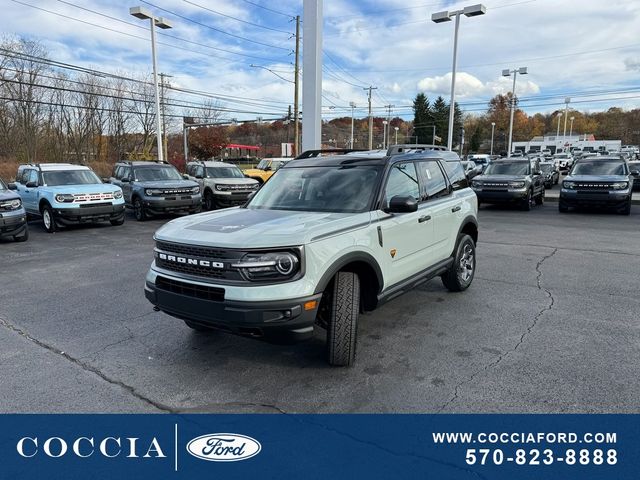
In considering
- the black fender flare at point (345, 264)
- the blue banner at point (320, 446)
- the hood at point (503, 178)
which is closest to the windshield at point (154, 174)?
the hood at point (503, 178)

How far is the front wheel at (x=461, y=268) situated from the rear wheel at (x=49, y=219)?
1097 cm

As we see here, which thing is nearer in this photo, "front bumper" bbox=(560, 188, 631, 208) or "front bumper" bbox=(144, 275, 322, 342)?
"front bumper" bbox=(144, 275, 322, 342)

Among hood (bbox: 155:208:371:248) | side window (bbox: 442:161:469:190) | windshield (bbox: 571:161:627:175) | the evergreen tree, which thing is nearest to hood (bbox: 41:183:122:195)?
hood (bbox: 155:208:371:248)

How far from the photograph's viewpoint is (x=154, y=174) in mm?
15656

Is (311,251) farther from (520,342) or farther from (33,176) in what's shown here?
(33,176)

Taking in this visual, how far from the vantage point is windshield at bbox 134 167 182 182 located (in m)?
15.4

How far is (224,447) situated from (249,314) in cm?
91

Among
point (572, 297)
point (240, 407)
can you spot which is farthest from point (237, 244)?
point (572, 297)

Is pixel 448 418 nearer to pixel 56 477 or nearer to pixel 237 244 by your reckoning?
pixel 237 244

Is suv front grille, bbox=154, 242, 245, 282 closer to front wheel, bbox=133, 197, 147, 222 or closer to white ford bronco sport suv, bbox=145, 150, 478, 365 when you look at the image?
white ford bronco sport suv, bbox=145, 150, 478, 365

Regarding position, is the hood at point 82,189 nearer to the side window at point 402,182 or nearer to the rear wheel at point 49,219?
the rear wheel at point 49,219

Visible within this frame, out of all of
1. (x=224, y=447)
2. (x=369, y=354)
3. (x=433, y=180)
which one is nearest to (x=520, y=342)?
(x=369, y=354)

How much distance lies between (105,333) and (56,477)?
243 centimetres

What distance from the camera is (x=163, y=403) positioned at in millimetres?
3443
